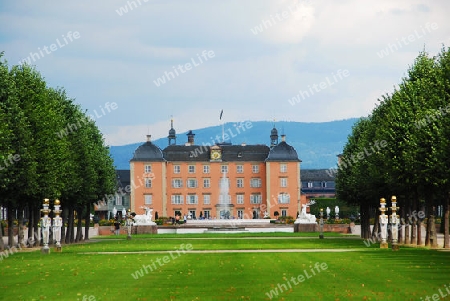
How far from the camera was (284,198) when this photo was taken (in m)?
189

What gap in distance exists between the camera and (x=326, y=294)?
27922 mm

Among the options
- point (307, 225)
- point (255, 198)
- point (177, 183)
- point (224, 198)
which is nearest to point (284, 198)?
point (255, 198)

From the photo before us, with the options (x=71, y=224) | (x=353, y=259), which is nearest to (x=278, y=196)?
(x=71, y=224)

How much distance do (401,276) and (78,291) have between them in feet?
38.0

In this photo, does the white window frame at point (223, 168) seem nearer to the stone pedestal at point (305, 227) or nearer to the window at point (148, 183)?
the window at point (148, 183)

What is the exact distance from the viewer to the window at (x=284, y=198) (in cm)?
18850

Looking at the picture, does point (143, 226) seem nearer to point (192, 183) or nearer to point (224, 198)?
point (192, 183)

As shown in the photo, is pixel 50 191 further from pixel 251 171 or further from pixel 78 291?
pixel 251 171

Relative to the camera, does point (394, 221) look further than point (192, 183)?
No

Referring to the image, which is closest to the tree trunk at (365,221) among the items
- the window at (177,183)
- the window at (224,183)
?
the window at (224,183)

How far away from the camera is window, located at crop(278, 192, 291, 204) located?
18850 cm

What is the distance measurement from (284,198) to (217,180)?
45.8 feet

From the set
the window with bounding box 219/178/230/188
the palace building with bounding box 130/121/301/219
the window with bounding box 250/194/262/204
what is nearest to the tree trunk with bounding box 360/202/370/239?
the palace building with bounding box 130/121/301/219

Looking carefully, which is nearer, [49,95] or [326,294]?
[326,294]
